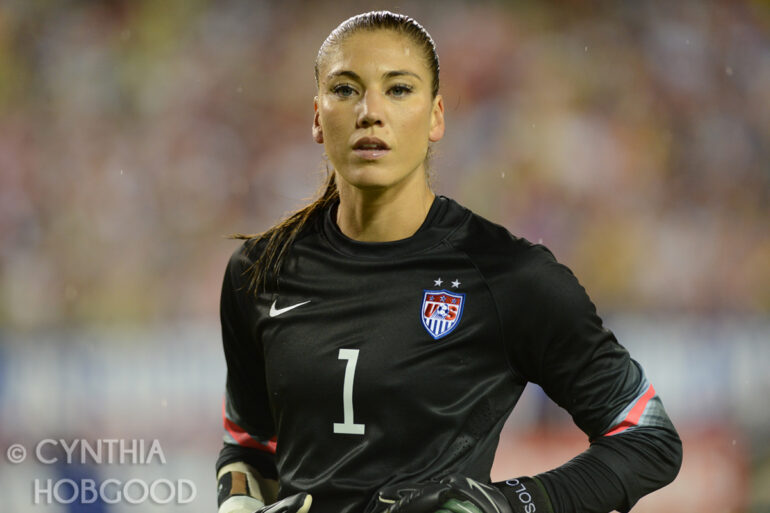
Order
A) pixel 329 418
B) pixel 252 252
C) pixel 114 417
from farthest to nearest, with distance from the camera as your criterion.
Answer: pixel 114 417 < pixel 252 252 < pixel 329 418

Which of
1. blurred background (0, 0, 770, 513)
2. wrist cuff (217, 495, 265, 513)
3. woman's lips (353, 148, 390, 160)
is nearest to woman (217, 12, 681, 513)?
woman's lips (353, 148, 390, 160)

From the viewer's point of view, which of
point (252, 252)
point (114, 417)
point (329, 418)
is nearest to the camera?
point (329, 418)

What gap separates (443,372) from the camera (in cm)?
132

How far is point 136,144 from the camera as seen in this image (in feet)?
10.9

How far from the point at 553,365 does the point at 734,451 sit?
7.04 ft

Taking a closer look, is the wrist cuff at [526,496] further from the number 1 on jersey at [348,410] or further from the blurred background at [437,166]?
the blurred background at [437,166]

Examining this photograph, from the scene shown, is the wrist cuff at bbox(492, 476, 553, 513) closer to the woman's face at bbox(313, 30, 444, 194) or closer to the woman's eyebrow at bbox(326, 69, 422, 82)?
the woman's face at bbox(313, 30, 444, 194)

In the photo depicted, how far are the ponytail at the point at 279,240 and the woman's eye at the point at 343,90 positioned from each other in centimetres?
22

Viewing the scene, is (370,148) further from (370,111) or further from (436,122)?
(436,122)

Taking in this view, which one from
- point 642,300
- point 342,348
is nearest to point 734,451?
point 642,300

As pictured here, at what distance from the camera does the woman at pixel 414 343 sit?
1.30 meters

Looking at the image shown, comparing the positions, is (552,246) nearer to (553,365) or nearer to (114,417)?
(114,417)

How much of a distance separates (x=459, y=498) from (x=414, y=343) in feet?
0.78

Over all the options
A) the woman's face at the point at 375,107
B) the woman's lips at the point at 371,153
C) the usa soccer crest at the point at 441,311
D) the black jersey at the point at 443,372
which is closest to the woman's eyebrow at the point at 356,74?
the woman's face at the point at 375,107
